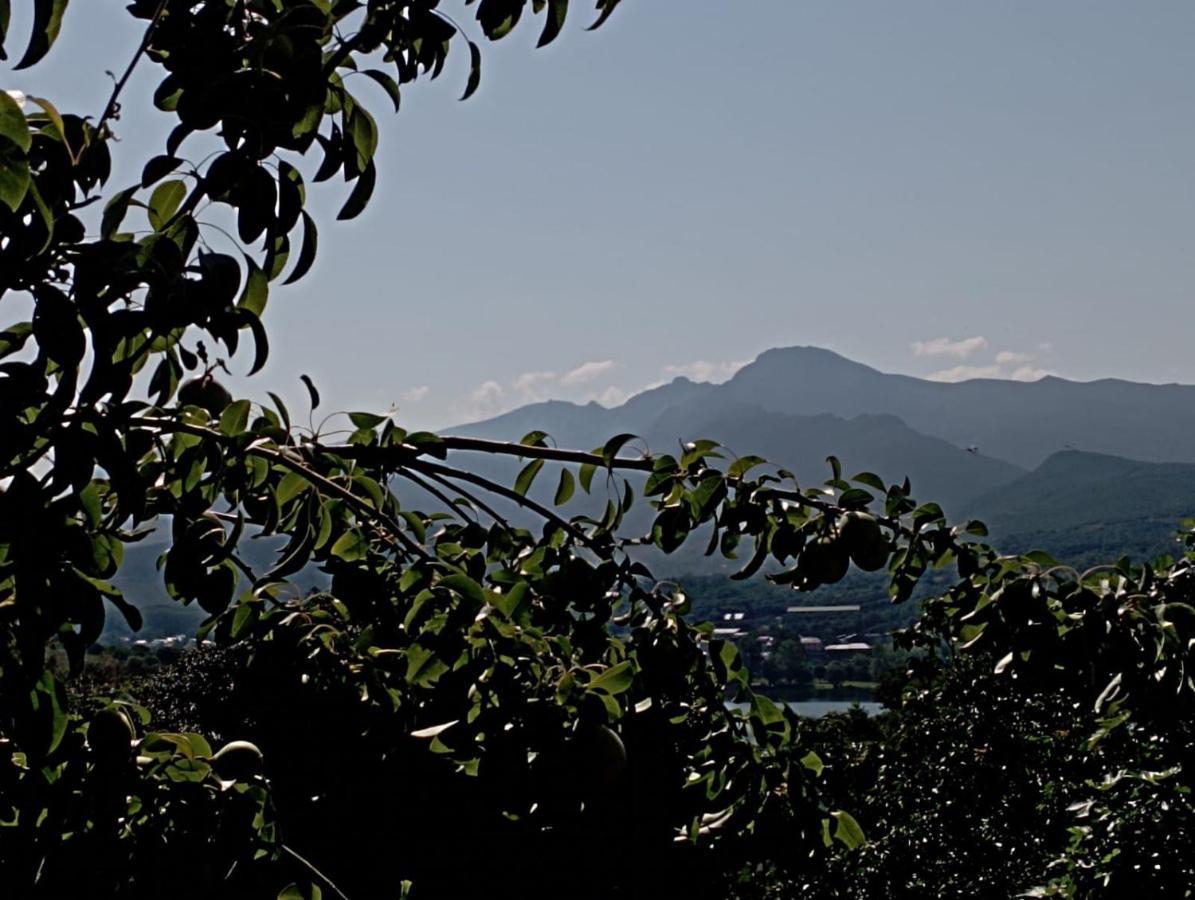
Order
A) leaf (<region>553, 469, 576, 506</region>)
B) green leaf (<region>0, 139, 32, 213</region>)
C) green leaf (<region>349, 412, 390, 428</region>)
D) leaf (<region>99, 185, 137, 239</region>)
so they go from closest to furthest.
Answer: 1. green leaf (<region>0, 139, 32, 213</region>)
2. leaf (<region>99, 185, 137, 239</region>)
3. green leaf (<region>349, 412, 390, 428</region>)
4. leaf (<region>553, 469, 576, 506</region>)

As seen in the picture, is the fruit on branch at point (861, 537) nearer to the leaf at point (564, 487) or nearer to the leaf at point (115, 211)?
the leaf at point (564, 487)

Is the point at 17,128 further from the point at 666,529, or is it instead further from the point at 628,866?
the point at 628,866

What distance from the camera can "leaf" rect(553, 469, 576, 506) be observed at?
77.5 inches

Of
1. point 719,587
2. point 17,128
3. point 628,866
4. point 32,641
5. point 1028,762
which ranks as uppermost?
point 17,128

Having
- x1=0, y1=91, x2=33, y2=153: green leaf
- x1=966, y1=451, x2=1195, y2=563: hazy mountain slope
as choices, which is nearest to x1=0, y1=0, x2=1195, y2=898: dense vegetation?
x1=0, y1=91, x2=33, y2=153: green leaf

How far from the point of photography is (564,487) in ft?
6.57

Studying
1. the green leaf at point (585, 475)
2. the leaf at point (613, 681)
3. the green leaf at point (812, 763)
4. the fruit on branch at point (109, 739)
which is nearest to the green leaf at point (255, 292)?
the fruit on branch at point (109, 739)

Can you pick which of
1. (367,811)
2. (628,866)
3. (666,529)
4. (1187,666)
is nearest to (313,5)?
(666,529)

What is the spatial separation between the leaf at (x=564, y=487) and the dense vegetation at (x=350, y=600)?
0.8 inches

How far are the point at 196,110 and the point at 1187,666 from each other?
1538 mm

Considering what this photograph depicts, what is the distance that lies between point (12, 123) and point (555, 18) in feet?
1.96

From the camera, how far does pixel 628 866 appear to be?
5.98 ft

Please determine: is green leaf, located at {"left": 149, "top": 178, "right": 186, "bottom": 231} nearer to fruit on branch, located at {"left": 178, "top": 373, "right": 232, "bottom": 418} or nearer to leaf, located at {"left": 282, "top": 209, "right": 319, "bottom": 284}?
leaf, located at {"left": 282, "top": 209, "right": 319, "bottom": 284}

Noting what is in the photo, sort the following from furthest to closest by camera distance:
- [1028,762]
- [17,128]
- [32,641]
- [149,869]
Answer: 1. [1028,762]
2. [149,869]
3. [32,641]
4. [17,128]
